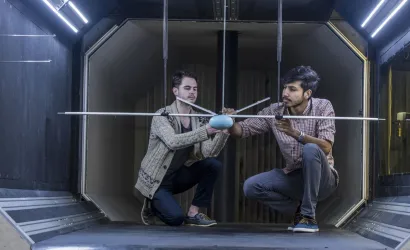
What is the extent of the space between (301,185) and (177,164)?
3.35 feet

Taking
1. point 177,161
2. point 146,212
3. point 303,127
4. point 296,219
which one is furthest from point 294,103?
point 146,212

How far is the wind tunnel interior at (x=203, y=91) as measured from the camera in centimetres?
600

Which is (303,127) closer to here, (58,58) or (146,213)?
(146,213)

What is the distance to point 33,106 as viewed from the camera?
181 inches

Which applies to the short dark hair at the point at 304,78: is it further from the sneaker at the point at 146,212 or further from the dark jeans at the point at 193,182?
the sneaker at the point at 146,212

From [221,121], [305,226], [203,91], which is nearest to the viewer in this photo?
[221,121]

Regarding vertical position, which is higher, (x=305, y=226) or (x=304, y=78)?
(x=304, y=78)

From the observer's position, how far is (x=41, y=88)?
479cm

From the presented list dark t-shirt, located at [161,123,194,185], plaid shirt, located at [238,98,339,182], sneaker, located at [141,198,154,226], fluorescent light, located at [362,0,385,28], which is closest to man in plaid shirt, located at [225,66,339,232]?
plaid shirt, located at [238,98,339,182]

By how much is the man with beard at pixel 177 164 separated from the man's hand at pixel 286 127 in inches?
23.2

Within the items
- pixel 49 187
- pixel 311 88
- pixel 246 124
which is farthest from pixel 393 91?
pixel 49 187

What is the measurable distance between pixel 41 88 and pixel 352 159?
9.56ft

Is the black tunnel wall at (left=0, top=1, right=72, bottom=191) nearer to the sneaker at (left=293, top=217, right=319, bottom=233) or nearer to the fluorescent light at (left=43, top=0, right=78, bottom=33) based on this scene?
the fluorescent light at (left=43, top=0, right=78, bottom=33)

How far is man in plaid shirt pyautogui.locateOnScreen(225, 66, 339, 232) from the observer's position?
4.48 meters
